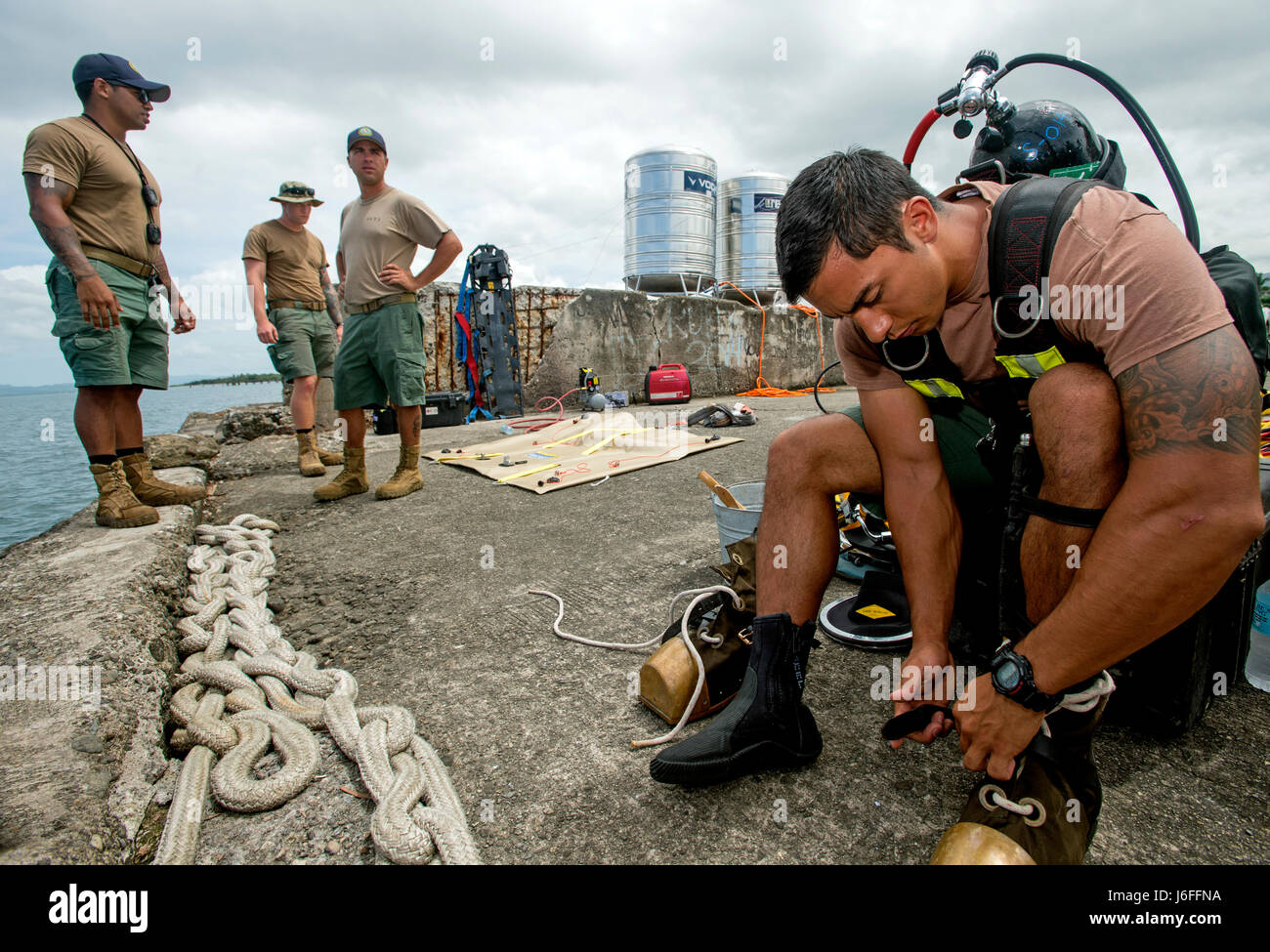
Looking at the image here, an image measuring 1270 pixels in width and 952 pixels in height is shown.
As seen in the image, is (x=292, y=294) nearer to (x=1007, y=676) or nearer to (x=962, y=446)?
(x=962, y=446)

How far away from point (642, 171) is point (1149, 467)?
1007 centimetres

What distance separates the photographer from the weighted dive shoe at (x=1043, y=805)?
892 mm

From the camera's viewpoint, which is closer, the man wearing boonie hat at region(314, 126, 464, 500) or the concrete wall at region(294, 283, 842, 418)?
the man wearing boonie hat at region(314, 126, 464, 500)

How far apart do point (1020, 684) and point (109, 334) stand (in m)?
3.43

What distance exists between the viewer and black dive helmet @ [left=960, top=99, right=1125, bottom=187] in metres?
1.81

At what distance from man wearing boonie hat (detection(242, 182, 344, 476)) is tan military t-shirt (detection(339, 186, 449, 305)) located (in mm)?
777

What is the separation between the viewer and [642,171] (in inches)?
384

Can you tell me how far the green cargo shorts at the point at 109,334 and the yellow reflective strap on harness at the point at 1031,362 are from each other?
129 inches

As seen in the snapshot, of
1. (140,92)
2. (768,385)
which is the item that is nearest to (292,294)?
(140,92)

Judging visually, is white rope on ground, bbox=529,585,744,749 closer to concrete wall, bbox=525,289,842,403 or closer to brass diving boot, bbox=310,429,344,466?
brass diving boot, bbox=310,429,344,466

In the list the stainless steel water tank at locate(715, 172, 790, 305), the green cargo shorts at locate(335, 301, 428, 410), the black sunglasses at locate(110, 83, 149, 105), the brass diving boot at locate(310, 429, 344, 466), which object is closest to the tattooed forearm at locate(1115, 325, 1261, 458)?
the green cargo shorts at locate(335, 301, 428, 410)

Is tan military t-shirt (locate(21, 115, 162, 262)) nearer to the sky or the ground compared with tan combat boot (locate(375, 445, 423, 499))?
nearer to the sky
